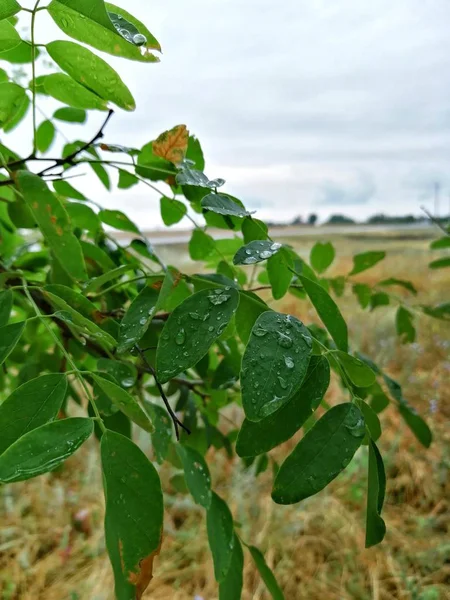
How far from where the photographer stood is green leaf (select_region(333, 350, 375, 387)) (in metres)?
0.32

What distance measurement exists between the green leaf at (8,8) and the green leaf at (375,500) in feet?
0.92

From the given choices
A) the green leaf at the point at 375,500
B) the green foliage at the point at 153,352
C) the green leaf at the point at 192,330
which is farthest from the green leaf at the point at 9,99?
the green leaf at the point at 375,500

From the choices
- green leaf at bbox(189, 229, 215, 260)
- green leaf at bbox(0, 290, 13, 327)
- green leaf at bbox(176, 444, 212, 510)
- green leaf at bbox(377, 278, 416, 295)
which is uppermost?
green leaf at bbox(0, 290, 13, 327)

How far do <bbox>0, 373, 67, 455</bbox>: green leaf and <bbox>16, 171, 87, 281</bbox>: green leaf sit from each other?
0.09m

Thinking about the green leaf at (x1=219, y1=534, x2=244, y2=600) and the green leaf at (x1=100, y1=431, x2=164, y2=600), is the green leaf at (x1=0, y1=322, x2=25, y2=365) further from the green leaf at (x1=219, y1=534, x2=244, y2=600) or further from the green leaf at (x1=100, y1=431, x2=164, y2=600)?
the green leaf at (x1=219, y1=534, x2=244, y2=600)

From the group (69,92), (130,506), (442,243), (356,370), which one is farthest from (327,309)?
(442,243)

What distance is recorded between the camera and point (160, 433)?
406mm

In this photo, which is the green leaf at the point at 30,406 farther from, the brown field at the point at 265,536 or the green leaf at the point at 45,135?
the brown field at the point at 265,536

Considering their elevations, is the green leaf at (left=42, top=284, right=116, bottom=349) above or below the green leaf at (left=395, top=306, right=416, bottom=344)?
above

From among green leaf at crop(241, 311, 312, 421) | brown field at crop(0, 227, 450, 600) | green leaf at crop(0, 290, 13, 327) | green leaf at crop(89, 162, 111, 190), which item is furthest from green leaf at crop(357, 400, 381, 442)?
brown field at crop(0, 227, 450, 600)

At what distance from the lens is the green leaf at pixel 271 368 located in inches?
10.1

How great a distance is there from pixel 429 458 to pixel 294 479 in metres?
1.72

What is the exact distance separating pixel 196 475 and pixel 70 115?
0.39 metres

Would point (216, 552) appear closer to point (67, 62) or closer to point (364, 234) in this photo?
point (67, 62)
